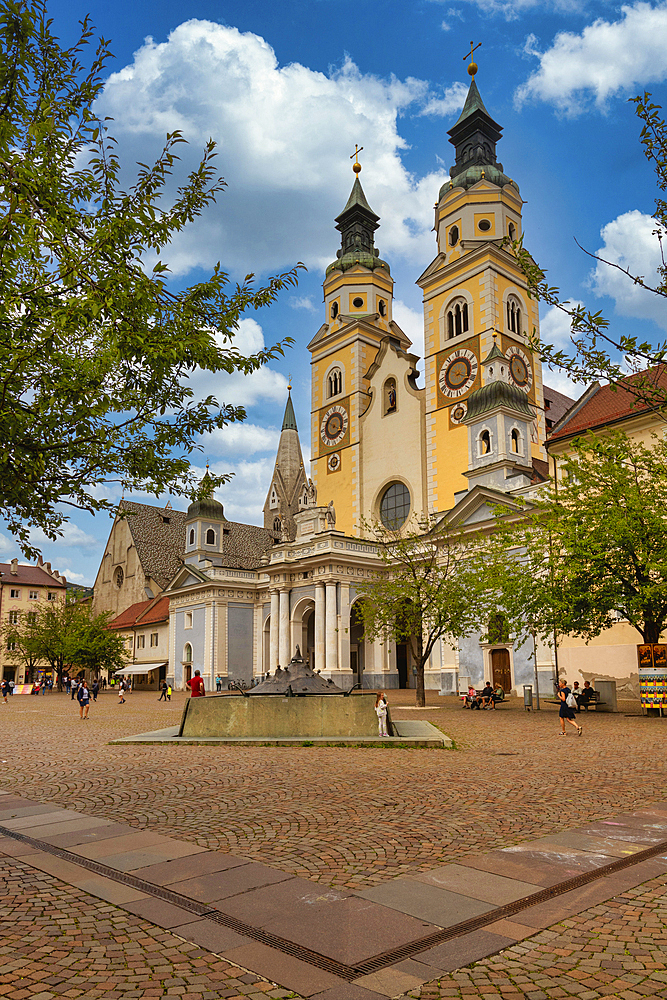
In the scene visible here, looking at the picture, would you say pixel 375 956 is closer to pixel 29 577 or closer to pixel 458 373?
pixel 458 373

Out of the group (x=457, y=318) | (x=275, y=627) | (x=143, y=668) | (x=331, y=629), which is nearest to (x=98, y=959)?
(x=331, y=629)

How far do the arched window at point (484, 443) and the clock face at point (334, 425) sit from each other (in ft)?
53.9

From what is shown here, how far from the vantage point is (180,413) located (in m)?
9.25

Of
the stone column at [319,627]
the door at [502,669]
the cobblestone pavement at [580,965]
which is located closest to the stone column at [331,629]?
the stone column at [319,627]

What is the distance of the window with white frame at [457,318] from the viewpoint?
50.5 metres

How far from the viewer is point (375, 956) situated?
4766 mm

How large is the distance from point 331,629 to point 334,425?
60.8 feet

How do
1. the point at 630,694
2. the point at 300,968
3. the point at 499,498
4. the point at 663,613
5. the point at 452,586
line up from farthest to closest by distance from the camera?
the point at 499,498 → the point at 630,694 → the point at 452,586 → the point at 663,613 → the point at 300,968

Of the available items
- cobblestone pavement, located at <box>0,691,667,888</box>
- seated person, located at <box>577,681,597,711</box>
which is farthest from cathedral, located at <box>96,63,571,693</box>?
cobblestone pavement, located at <box>0,691,667,888</box>

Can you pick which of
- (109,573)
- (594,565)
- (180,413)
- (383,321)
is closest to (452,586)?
(594,565)

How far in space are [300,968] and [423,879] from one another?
6.68ft

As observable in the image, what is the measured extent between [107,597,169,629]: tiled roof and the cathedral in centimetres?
673

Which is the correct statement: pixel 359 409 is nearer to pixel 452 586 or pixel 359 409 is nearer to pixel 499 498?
pixel 499 498

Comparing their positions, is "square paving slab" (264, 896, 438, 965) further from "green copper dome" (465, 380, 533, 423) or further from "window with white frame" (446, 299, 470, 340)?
"window with white frame" (446, 299, 470, 340)
